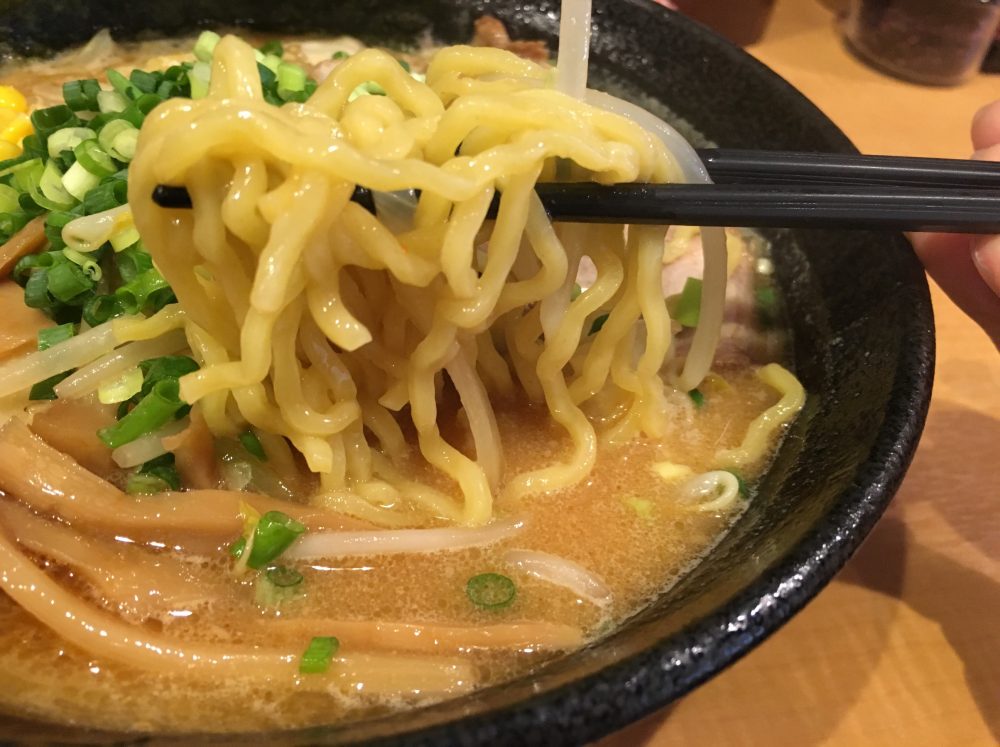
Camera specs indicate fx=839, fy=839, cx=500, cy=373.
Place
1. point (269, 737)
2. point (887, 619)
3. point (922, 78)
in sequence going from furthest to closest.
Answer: point (922, 78) → point (887, 619) → point (269, 737)

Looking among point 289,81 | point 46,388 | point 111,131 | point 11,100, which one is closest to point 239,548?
point 46,388

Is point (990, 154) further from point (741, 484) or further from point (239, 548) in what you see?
point (239, 548)

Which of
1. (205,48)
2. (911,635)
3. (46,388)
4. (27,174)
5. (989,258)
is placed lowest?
(911,635)

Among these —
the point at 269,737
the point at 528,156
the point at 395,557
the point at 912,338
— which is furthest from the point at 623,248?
the point at 269,737

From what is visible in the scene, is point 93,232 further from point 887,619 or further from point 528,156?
point 887,619

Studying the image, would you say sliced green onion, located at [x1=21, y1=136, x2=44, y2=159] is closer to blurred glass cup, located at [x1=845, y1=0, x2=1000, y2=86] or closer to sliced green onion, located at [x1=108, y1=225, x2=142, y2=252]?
sliced green onion, located at [x1=108, y1=225, x2=142, y2=252]
